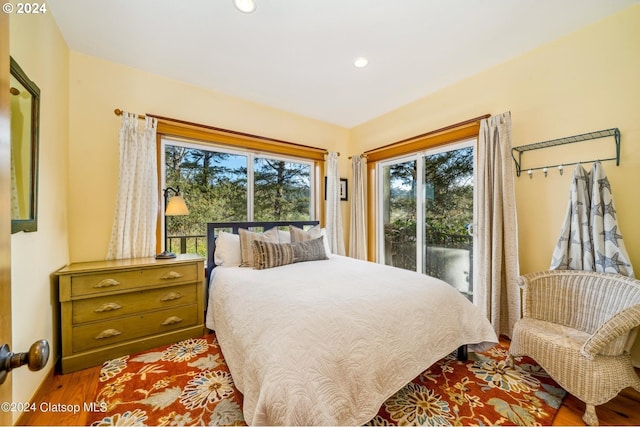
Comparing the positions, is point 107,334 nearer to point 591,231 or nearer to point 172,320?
point 172,320

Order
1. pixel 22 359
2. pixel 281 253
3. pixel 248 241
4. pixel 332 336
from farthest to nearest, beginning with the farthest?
1. pixel 248 241
2. pixel 281 253
3. pixel 332 336
4. pixel 22 359

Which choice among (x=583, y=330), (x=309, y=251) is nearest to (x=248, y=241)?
(x=309, y=251)

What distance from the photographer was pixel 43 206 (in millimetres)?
1684

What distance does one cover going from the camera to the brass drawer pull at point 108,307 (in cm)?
196

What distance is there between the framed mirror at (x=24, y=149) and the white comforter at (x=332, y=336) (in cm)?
123

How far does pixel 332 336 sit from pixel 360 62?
236 cm

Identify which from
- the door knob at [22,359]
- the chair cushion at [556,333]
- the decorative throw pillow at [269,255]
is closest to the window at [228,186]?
the decorative throw pillow at [269,255]

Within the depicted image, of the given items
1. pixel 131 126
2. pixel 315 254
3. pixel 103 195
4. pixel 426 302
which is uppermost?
pixel 131 126

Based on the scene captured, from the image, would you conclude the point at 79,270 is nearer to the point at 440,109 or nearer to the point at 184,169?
the point at 184,169

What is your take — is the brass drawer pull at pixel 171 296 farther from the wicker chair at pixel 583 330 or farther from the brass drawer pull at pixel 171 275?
the wicker chair at pixel 583 330

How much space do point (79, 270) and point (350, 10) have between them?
275 centimetres

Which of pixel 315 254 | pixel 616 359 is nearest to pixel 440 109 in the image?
pixel 315 254

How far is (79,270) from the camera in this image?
1.87 metres

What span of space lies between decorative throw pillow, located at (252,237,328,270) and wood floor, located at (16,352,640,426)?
138 centimetres
